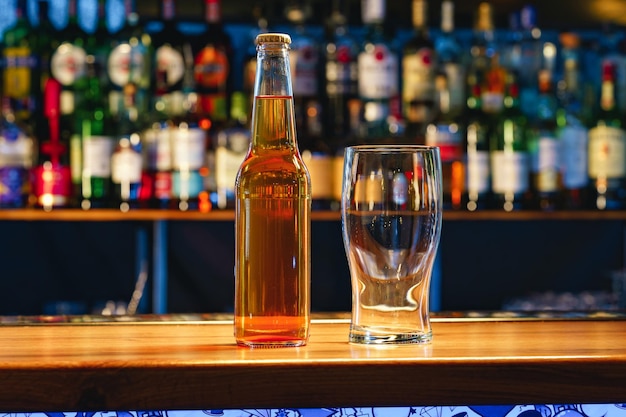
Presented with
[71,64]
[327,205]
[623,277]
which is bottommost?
[623,277]

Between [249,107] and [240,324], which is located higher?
[249,107]

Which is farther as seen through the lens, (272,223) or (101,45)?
(101,45)

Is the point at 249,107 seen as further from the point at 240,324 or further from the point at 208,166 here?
the point at 240,324

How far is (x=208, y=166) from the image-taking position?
2047 mm

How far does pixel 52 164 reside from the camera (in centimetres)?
209

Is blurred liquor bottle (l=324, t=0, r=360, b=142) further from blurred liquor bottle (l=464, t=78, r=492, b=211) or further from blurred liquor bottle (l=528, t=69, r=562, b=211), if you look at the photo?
blurred liquor bottle (l=528, t=69, r=562, b=211)

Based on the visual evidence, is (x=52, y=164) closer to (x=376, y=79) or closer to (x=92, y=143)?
(x=92, y=143)

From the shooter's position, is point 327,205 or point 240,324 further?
point 327,205

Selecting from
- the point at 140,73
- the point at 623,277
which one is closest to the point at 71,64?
the point at 140,73

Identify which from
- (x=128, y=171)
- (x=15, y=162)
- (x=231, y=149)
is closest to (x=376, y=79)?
(x=231, y=149)

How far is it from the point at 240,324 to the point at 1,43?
5.62ft

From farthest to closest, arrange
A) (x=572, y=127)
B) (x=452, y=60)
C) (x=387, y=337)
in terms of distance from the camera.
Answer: (x=452, y=60) → (x=572, y=127) → (x=387, y=337)

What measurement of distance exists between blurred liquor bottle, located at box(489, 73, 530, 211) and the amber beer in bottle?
4.33 feet

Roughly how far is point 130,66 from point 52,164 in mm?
275
